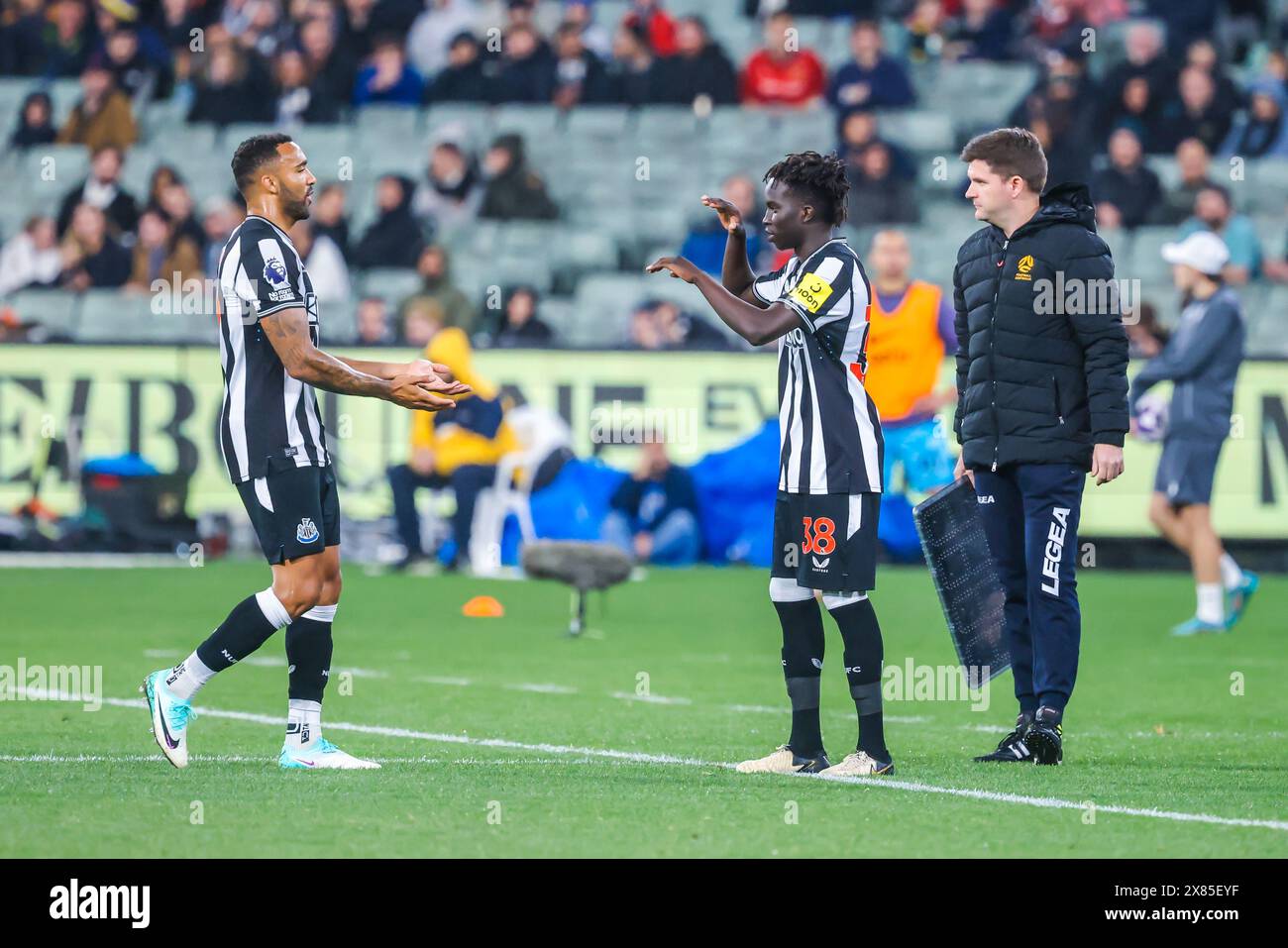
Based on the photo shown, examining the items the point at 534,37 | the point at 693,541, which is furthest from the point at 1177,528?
the point at 534,37

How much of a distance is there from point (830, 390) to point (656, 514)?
1073cm

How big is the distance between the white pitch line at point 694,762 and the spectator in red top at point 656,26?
582 inches

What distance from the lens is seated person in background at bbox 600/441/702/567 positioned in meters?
17.5

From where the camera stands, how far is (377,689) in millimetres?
9828

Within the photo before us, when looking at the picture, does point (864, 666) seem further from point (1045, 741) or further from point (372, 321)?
point (372, 321)

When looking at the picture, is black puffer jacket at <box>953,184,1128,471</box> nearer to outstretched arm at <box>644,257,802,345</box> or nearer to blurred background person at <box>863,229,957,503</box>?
outstretched arm at <box>644,257,802,345</box>

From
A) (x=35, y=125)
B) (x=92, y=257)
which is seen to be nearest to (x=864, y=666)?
(x=92, y=257)

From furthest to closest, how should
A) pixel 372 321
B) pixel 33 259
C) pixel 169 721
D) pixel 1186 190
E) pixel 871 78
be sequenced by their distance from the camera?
pixel 871 78, pixel 33 259, pixel 1186 190, pixel 372 321, pixel 169 721

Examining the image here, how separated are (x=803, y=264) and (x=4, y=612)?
7808 millimetres

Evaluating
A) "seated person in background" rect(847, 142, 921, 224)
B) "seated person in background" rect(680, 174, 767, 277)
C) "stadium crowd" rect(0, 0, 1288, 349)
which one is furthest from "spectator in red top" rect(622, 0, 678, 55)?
"seated person in background" rect(847, 142, 921, 224)

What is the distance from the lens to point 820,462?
279 inches

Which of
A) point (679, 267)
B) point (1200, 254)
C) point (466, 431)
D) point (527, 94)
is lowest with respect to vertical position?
point (466, 431)

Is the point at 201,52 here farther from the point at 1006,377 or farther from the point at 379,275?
the point at 1006,377
